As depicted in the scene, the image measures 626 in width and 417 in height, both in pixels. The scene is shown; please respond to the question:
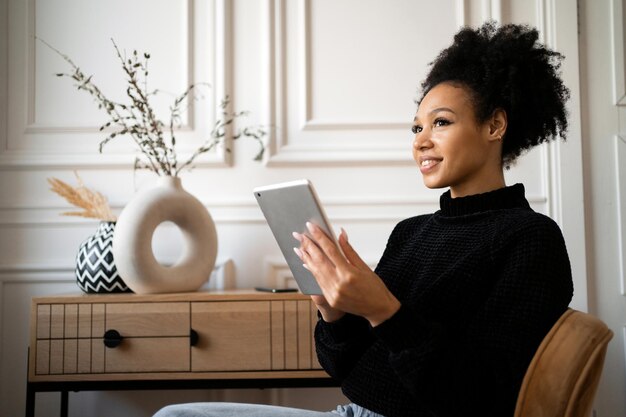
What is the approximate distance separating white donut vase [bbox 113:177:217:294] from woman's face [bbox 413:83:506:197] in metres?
0.93

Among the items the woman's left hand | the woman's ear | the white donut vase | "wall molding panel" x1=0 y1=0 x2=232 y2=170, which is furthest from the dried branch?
the woman's left hand

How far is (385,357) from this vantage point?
1024 millimetres

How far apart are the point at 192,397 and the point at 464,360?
1.48 meters

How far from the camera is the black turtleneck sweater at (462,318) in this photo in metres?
0.87

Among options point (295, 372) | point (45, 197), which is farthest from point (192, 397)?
point (45, 197)

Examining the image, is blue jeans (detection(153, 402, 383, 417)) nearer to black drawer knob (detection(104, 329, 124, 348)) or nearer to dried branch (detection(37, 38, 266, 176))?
black drawer knob (detection(104, 329, 124, 348))

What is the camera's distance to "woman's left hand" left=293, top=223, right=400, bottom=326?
0.87 m

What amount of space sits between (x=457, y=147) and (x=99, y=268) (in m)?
1.21

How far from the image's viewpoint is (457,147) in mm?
1104

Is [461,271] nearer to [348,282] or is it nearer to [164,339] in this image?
[348,282]

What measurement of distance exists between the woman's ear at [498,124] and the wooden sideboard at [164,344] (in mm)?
825

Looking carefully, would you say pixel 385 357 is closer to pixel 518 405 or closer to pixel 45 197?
pixel 518 405

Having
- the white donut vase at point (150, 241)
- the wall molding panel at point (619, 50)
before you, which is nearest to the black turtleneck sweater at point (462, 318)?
the white donut vase at point (150, 241)

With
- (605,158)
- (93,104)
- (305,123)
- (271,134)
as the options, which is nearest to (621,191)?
(605,158)
